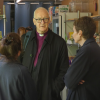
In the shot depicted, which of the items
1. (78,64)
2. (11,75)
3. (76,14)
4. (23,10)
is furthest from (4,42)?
(23,10)

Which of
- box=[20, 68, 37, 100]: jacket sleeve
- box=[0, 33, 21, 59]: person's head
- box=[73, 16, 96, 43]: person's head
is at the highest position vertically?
box=[73, 16, 96, 43]: person's head

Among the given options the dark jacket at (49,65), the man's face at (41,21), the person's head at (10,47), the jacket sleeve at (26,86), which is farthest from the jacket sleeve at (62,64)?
the person's head at (10,47)

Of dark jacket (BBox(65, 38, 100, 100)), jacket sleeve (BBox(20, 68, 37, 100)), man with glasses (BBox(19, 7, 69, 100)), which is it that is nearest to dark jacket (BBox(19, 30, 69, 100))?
man with glasses (BBox(19, 7, 69, 100))

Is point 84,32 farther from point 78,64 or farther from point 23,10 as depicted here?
point 23,10

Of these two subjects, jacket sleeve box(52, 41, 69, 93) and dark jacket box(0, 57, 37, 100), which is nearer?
dark jacket box(0, 57, 37, 100)

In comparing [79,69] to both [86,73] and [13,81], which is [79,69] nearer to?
[86,73]

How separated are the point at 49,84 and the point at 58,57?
303mm

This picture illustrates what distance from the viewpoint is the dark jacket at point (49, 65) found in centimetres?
190

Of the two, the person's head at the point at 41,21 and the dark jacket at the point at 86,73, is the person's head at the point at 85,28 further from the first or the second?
the person's head at the point at 41,21

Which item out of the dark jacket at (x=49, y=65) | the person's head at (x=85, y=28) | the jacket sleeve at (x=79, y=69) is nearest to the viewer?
the jacket sleeve at (x=79, y=69)

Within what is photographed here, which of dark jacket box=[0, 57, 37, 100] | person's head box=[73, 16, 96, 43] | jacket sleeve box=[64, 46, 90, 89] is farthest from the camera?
person's head box=[73, 16, 96, 43]

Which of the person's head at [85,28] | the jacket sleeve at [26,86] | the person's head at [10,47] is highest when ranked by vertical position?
the person's head at [85,28]

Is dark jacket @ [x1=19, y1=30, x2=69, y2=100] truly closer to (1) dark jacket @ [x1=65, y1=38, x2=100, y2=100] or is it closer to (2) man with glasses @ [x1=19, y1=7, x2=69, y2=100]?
(2) man with glasses @ [x1=19, y1=7, x2=69, y2=100]

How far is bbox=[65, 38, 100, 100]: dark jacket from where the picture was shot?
154cm
